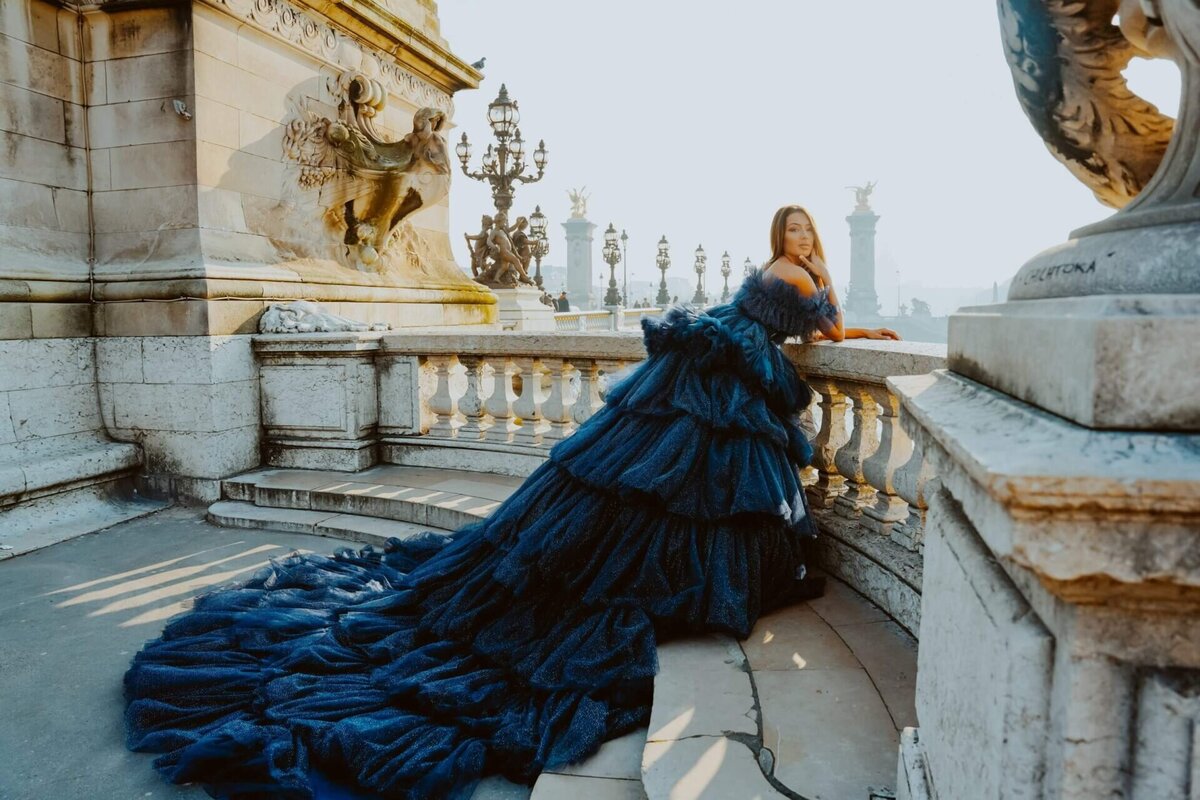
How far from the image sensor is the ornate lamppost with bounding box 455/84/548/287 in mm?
15492

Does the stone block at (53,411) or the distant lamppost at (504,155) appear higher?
the distant lamppost at (504,155)

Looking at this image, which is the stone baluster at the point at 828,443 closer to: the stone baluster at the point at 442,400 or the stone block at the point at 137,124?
the stone baluster at the point at 442,400

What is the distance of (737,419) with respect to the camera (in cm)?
274

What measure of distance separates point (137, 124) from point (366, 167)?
181 cm

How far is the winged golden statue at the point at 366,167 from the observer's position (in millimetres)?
6586

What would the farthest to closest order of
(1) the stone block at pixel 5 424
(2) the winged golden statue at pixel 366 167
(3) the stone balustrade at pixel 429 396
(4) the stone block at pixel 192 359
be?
(2) the winged golden statue at pixel 366 167 < (4) the stone block at pixel 192 359 < (3) the stone balustrade at pixel 429 396 < (1) the stone block at pixel 5 424

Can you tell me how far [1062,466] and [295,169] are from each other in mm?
6561

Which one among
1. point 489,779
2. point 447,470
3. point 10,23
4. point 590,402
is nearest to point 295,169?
point 10,23

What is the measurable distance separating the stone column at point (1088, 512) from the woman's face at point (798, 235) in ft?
6.25

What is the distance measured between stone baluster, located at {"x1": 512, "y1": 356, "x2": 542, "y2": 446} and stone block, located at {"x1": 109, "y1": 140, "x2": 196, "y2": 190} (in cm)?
264

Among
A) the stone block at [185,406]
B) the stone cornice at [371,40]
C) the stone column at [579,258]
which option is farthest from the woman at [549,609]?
the stone column at [579,258]

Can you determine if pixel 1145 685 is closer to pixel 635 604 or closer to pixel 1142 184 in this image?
pixel 1142 184

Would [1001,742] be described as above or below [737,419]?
below

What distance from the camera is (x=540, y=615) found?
8.64 feet
